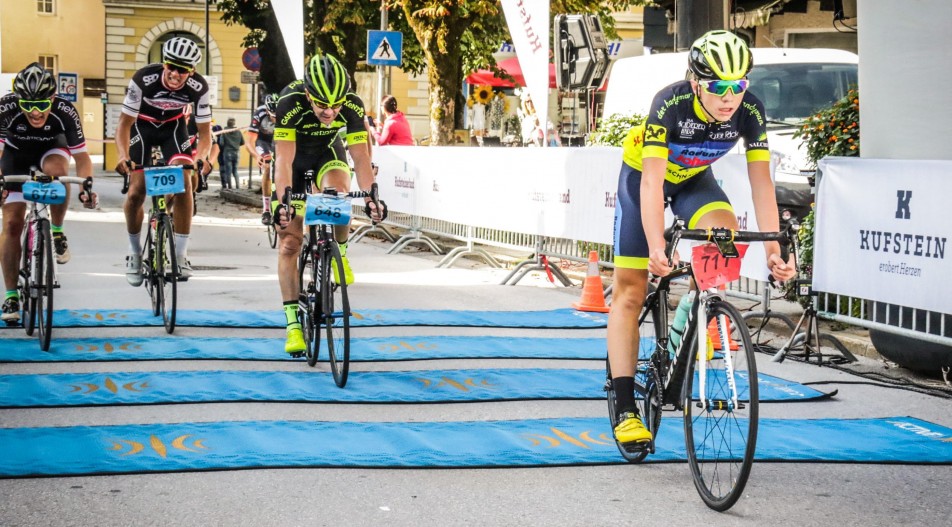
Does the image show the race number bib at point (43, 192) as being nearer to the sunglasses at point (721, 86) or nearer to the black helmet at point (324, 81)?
the black helmet at point (324, 81)

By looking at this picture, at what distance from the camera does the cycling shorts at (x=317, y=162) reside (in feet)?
28.6

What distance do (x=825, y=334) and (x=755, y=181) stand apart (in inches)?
167

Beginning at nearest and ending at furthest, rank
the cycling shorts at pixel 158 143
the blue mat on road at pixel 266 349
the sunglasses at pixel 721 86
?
the sunglasses at pixel 721 86 → the blue mat on road at pixel 266 349 → the cycling shorts at pixel 158 143

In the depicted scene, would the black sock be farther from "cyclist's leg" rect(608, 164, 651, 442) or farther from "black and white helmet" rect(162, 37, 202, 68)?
"black and white helmet" rect(162, 37, 202, 68)

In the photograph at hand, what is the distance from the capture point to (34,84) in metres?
9.61

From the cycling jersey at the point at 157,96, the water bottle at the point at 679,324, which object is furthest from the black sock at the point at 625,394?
the cycling jersey at the point at 157,96

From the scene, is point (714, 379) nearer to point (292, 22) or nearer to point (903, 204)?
point (903, 204)

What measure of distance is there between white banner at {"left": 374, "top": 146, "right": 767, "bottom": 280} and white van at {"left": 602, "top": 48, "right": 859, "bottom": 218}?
1.73m

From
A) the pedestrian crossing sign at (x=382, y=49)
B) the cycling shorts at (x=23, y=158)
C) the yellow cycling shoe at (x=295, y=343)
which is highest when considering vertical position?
the pedestrian crossing sign at (x=382, y=49)

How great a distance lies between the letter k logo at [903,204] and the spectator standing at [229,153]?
27083 millimetres

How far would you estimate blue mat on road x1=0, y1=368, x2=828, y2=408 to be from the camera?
7.54 m

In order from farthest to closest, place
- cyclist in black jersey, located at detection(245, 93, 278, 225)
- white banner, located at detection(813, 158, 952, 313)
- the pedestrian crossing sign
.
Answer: the pedestrian crossing sign → cyclist in black jersey, located at detection(245, 93, 278, 225) → white banner, located at detection(813, 158, 952, 313)

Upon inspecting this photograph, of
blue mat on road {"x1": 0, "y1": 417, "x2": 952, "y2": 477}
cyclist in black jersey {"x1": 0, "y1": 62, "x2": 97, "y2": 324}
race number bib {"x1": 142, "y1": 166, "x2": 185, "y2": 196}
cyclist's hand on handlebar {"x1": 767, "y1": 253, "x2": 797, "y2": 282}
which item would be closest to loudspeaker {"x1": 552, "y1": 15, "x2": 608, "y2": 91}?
race number bib {"x1": 142, "y1": 166, "x2": 185, "y2": 196}

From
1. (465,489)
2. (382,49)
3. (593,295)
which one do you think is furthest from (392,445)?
(382,49)
